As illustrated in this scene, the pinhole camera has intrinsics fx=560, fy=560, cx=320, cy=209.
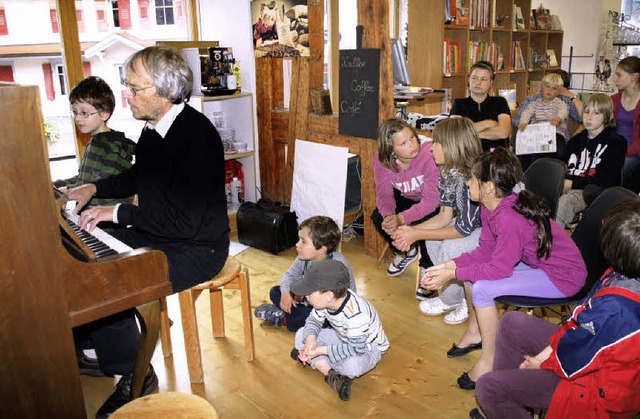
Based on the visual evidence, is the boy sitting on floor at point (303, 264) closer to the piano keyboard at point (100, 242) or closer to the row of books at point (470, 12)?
the piano keyboard at point (100, 242)

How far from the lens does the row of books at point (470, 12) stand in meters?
5.30

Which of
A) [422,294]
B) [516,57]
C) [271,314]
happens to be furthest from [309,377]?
[516,57]

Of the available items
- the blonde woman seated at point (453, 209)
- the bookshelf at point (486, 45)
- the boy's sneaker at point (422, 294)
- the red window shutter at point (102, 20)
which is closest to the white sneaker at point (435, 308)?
the blonde woman seated at point (453, 209)

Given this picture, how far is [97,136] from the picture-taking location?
109 inches

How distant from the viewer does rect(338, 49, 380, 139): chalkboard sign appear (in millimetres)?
3639

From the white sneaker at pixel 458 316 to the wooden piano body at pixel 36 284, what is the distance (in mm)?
1849

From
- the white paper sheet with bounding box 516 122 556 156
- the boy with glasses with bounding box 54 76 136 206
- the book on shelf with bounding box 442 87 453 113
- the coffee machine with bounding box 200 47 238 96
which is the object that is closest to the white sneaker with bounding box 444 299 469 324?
the white paper sheet with bounding box 516 122 556 156

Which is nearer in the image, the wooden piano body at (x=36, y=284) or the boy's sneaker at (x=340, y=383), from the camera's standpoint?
the wooden piano body at (x=36, y=284)

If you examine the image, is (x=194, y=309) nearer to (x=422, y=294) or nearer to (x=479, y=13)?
(x=422, y=294)

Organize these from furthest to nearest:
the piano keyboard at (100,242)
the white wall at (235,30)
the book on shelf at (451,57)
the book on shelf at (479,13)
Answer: the book on shelf at (479,13) → the book on shelf at (451,57) → the white wall at (235,30) → the piano keyboard at (100,242)

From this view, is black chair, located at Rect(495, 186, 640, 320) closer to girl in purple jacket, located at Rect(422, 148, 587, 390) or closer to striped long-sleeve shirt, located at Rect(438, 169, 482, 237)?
girl in purple jacket, located at Rect(422, 148, 587, 390)

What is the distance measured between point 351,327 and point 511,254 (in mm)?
713

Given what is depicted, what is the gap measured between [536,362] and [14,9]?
3.68m

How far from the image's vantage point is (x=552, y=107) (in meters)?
4.34
